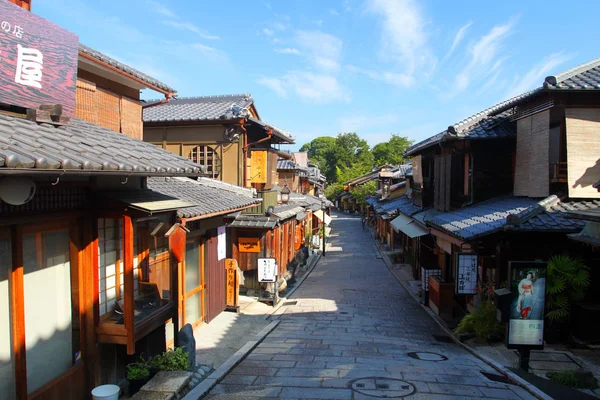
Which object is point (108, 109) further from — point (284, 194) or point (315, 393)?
point (284, 194)

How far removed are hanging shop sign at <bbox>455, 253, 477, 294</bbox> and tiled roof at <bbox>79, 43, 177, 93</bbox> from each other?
10346 millimetres

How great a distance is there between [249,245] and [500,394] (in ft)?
43.9

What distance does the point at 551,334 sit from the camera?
11.5 meters

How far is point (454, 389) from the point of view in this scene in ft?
25.8

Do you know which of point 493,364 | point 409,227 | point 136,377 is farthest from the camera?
point 409,227

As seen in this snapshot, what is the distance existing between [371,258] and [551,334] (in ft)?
78.6

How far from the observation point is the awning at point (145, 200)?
7.05 meters

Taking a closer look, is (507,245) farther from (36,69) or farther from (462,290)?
(36,69)

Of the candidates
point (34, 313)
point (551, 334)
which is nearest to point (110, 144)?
point (34, 313)

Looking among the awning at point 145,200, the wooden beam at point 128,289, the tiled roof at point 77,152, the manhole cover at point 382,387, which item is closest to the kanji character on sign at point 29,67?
the tiled roof at point 77,152

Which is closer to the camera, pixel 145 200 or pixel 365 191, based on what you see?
pixel 145 200

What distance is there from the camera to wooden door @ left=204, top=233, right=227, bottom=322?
46.6 feet

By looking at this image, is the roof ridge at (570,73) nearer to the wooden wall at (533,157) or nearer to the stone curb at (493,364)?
the wooden wall at (533,157)

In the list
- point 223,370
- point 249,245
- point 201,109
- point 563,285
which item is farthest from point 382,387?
point 201,109
